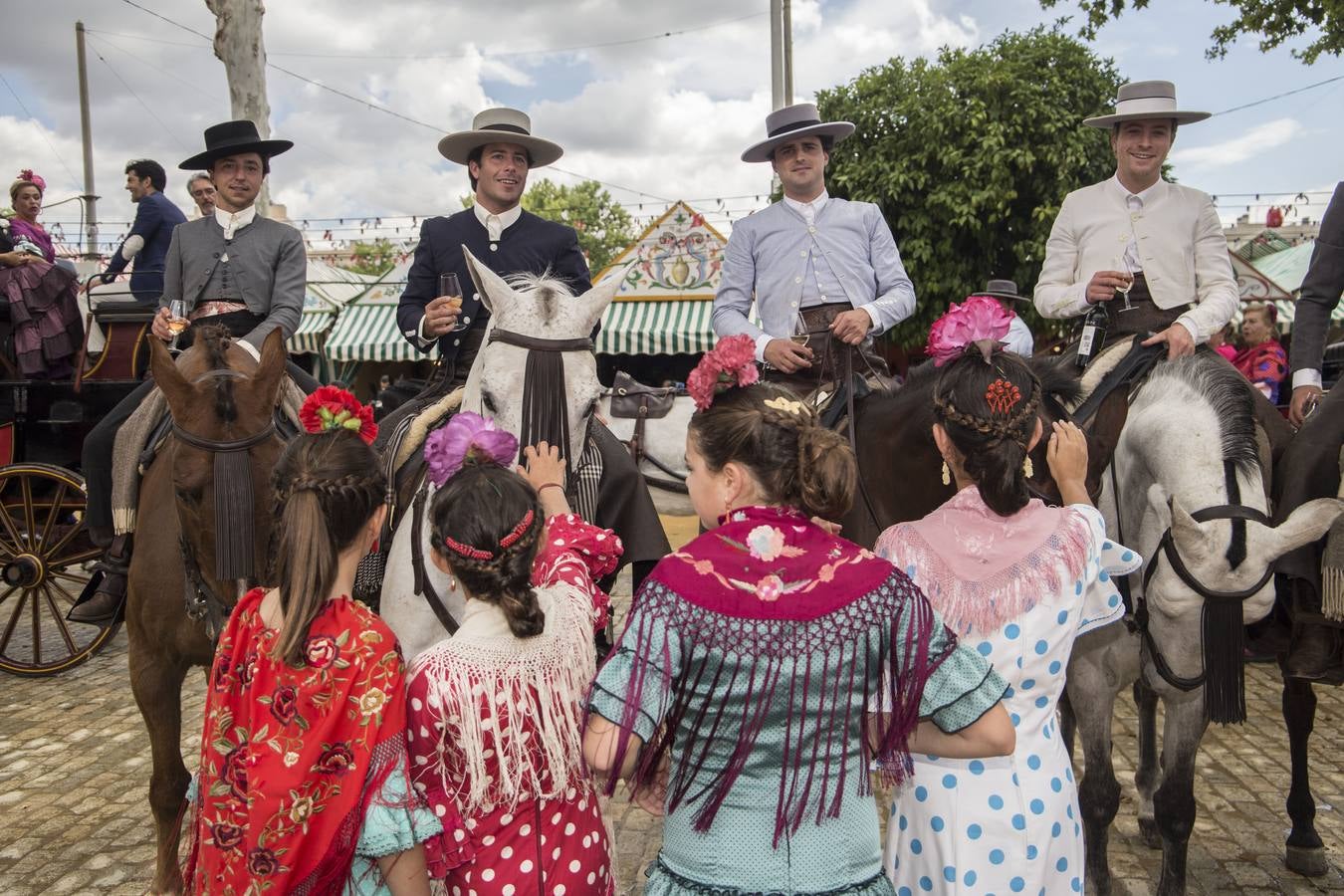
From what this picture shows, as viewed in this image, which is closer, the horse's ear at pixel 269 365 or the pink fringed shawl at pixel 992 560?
the pink fringed shawl at pixel 992 560

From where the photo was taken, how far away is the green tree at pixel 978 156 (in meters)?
12.8

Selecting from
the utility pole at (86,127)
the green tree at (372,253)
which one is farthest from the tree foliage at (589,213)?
the utility pole at (86,127)

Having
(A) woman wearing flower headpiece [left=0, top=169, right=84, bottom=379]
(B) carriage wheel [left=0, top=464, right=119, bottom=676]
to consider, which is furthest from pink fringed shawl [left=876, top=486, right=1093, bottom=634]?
(A) woman wearing flower headpiece [left=0, top=169, right=84, bottom=379]

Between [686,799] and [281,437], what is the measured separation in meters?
2.71

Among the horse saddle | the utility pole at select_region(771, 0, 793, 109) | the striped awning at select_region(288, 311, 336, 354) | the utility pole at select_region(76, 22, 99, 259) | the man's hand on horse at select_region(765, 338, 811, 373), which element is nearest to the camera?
the man's hand on horse at select_region(765, 338, 811, 373)

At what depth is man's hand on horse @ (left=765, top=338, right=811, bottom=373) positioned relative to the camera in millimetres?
4227

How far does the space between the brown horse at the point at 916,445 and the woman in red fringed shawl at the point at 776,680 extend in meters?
1.85

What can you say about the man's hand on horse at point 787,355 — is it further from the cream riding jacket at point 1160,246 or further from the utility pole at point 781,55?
the utility pole at point 781,55

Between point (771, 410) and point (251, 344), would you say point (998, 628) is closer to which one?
point (771, 410)

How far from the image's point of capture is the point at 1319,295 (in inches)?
154

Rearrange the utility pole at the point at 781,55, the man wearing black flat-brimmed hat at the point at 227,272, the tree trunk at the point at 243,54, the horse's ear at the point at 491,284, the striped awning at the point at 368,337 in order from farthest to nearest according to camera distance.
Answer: the striped awning at the point at 368,337 < the utility pole at the point at 781,55 < the tree trunk at the point at 243,54 < the man wearing black flat-brimmed hat at the point at 227,272 < the horse's ear at the point at 491,284

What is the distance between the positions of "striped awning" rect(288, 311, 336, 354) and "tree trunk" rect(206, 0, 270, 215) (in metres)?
6.77

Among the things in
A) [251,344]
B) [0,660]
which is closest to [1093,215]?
[251,344]

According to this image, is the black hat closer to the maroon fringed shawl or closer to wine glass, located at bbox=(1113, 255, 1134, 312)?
the maroon fringed shawl
